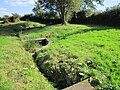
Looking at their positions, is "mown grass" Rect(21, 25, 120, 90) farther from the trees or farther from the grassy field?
the trees

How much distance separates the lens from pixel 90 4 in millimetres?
32406

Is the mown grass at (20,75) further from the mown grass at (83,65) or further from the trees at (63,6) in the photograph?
the trees at (63,6)

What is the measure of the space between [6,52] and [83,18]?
57.6ft

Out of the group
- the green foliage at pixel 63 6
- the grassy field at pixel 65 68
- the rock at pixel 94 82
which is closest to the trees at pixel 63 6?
the green foliage at pixel 63 6

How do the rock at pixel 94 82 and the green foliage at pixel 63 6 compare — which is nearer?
the rock at pixel 94 82

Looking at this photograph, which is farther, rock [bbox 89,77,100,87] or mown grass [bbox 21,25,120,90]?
mown grass [bbox 21,25,120,90]

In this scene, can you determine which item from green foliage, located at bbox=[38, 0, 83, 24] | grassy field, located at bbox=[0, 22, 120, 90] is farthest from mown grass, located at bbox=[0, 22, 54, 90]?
green foliage, located at bbox=[38, 0, 83, 24]

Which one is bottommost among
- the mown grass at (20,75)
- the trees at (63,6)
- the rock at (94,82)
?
the mown grass at (20,75)

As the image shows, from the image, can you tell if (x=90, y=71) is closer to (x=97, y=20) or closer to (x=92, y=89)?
(x=92, y=89)

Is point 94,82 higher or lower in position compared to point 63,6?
lower

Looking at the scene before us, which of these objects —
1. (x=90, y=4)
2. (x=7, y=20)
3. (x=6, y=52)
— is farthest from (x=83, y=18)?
(x=6, y=52)

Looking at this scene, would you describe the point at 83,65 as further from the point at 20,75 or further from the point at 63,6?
the point at 63,6

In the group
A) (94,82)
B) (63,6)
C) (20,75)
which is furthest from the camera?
(63,6)

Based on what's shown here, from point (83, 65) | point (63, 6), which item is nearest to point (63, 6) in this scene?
point (63, 6)
